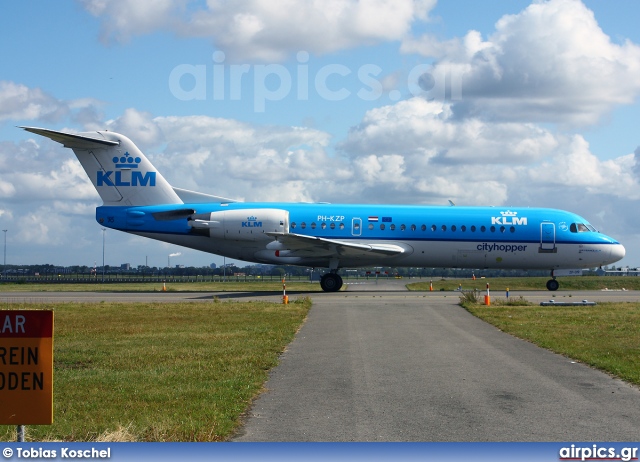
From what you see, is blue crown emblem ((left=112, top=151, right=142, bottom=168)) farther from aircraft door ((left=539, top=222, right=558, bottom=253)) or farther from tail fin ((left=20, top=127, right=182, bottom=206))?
aircraft door ((left=539, top=222, right=558, bottom=253))

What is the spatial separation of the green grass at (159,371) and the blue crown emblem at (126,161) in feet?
43.0

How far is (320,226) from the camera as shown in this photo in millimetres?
35406

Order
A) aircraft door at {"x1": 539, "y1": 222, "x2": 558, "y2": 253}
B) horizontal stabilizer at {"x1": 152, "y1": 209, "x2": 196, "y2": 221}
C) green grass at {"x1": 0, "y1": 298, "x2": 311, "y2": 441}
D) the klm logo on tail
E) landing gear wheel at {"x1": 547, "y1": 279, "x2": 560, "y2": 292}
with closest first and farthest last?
green grass at {"x1": 0, "y1": 298, "x2": 311, "y2": 441}
horizontal stabilizer at {"x1": 152, "y1": 209, "x2": 196, "y2": 221}
the klm logo on tail
aircraft door at {"x1": 539, "y1": 222, "x2": 558, "y2": 253}
landing gear wheel at {"x1": 547, "y1": 279, "x2": 560, "y2": 292}

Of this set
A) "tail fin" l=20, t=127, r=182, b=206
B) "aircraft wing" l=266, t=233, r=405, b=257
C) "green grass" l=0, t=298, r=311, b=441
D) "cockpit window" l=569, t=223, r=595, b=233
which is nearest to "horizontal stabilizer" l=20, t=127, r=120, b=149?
"tail fin" l=20, t=127, r=182, b=206

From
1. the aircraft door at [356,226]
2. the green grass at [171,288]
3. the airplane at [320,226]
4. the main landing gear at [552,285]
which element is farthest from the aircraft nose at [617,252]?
the green grass at [171,288]

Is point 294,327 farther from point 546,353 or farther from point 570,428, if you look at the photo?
point 570,428

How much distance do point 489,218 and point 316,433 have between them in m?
29.2

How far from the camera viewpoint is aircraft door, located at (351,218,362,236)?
116 ft

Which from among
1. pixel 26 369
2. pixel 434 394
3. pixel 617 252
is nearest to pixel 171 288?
pixel 617 252

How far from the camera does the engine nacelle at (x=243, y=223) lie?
34.5 m

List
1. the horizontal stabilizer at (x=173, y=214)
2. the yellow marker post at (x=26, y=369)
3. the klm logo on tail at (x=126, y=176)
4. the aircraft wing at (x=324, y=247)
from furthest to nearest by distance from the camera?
the klm logo on tail at (x=126, y=176) → the horizontal stabilizer at (x=173, y=214) → the aircraft wing at (x=324, y=247) → the yellow marker post at (x=26, y=369)

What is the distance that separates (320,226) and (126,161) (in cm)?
934

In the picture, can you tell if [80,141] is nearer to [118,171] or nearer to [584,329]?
[118,171]

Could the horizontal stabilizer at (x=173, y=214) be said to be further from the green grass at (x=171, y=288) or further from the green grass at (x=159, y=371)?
the green grass at (x=159, y=371)
